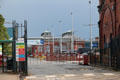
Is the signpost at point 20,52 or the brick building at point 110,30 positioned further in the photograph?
the brick building at point 110,30

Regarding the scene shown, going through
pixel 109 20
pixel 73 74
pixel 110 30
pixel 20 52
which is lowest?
pixel 73 74

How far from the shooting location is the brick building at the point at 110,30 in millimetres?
26391

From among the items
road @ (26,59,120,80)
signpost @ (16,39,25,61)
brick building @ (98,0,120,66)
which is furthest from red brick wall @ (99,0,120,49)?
signpost @ (16,39,25,61)

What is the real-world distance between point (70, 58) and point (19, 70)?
4235 centimetres

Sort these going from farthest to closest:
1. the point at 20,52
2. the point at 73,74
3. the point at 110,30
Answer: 1. the point at 110,30
2. the point at 73,74
3. the point at 20,52

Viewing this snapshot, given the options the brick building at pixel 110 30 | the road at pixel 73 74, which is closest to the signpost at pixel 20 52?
the road at pixel 73 74

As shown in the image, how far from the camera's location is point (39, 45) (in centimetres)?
9544

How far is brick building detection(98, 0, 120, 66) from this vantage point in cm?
2639

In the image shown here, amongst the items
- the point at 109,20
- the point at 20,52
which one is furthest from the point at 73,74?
the point at 109,20

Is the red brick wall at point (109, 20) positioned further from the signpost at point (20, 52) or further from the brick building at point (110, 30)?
the signpost at point (20, 52)

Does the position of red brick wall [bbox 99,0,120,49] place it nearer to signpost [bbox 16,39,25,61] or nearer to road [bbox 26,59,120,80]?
road [bbox 26,59,120,80]

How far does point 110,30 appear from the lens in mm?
35375

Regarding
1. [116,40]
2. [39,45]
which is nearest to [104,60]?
[116,40]

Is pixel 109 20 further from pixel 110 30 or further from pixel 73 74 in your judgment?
pixel 73 74
